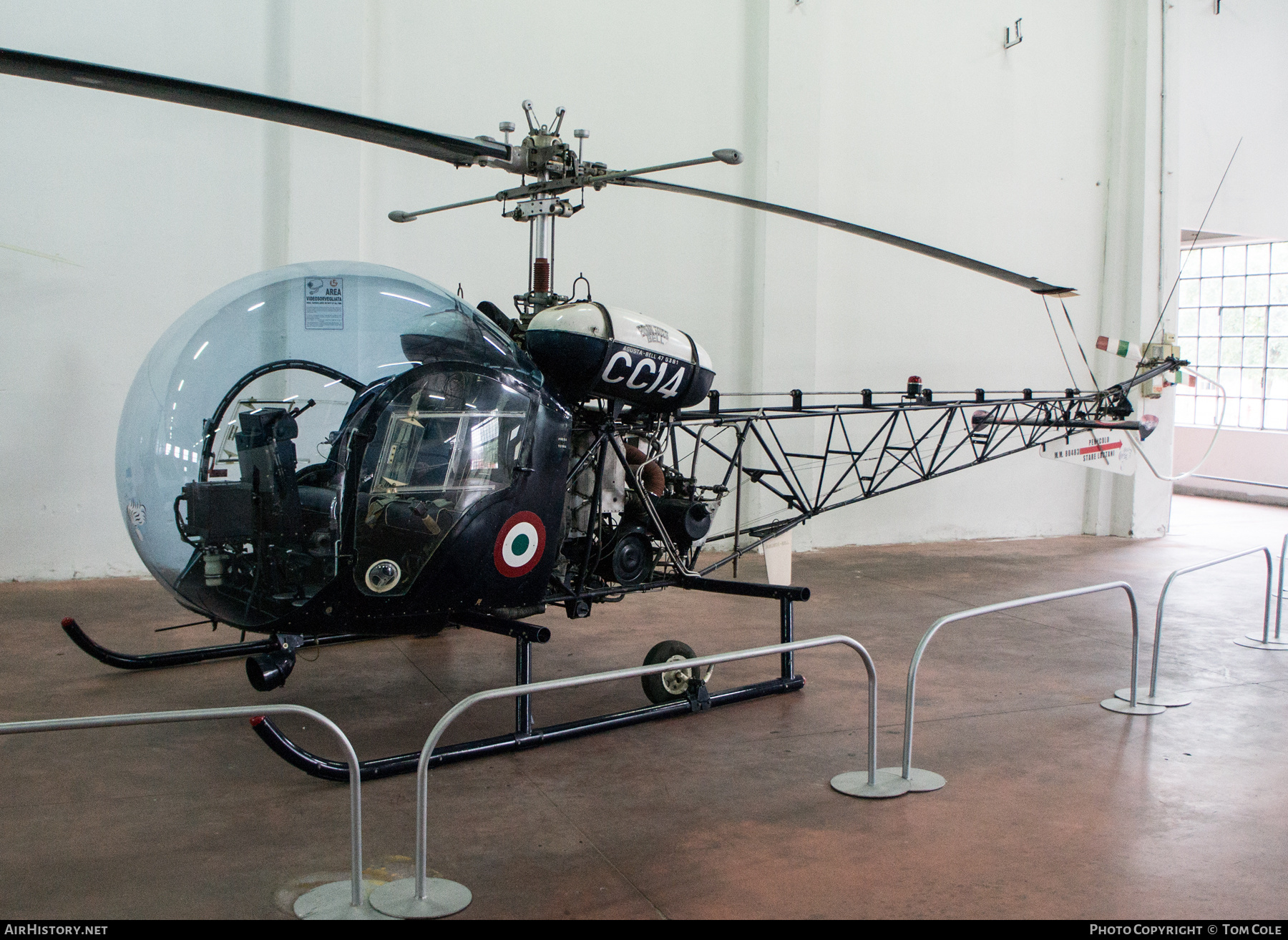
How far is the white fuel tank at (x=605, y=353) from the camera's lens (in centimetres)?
396

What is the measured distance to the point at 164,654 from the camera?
16.1 feet

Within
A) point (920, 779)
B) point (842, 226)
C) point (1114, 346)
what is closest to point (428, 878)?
point (920, 779)

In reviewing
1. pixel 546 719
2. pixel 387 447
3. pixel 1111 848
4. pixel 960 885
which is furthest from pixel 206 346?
pixel 1111 848

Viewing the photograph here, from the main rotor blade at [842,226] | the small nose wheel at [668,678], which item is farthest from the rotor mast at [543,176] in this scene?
the small nose wheel at [668,678]

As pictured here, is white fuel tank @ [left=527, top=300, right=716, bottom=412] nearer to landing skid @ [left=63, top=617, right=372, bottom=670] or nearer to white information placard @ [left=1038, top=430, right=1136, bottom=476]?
landing skid @ [left=63, top=617, right=372, bottom=670]

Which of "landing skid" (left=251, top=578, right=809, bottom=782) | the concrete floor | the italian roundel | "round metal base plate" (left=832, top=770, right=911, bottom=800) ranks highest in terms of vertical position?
the italian roundel

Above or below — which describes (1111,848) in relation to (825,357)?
below

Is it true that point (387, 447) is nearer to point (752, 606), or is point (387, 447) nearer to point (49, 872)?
point (49, 872)

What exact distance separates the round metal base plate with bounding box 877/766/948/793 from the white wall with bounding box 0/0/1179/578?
5089 mm

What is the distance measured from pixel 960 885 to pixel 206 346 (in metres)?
3.04

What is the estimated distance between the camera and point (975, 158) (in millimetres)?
9750

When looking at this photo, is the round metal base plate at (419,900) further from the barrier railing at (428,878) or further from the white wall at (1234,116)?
the white wall at (1234,116)

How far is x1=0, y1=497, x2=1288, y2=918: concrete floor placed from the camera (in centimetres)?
282

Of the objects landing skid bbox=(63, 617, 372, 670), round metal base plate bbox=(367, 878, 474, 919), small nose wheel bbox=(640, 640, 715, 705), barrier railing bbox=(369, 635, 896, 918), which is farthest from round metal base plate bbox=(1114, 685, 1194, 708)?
landing skid bbox=(63, 617, 372, 670)
